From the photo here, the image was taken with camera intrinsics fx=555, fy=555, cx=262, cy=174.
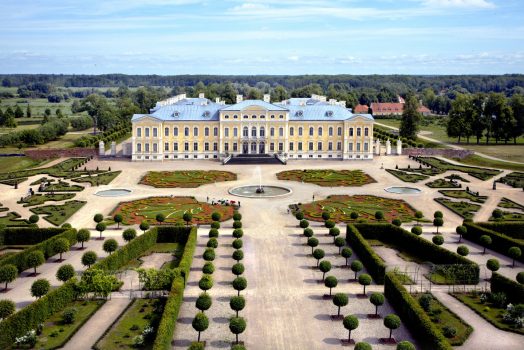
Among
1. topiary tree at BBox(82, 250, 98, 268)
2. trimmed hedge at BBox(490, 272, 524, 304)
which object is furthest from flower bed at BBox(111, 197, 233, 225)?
trimmed hedge at BBox(490, 272, 524, 304)

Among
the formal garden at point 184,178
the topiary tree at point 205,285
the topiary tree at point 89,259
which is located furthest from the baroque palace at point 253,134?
the topiary tree at point 205,285

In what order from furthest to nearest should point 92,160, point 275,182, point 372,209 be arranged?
point 92,160, point 275,182, point 372,209

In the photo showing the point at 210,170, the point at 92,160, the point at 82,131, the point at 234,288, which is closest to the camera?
the point at 234,288

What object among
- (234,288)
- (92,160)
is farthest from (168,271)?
(92,160)

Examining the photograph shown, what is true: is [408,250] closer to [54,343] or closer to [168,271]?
[168,271]

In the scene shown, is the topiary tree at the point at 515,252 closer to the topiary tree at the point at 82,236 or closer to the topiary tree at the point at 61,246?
the topiary tree at the point at 82,236

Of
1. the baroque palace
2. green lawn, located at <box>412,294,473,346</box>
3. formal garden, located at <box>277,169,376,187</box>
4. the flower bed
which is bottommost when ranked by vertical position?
green lawn, located at <box>412,294,473,346</box>

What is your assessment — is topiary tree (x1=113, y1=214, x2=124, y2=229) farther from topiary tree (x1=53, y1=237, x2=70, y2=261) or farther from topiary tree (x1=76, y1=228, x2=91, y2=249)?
topiary tree (x1=53, y1=237, x2=70, y2=261)
